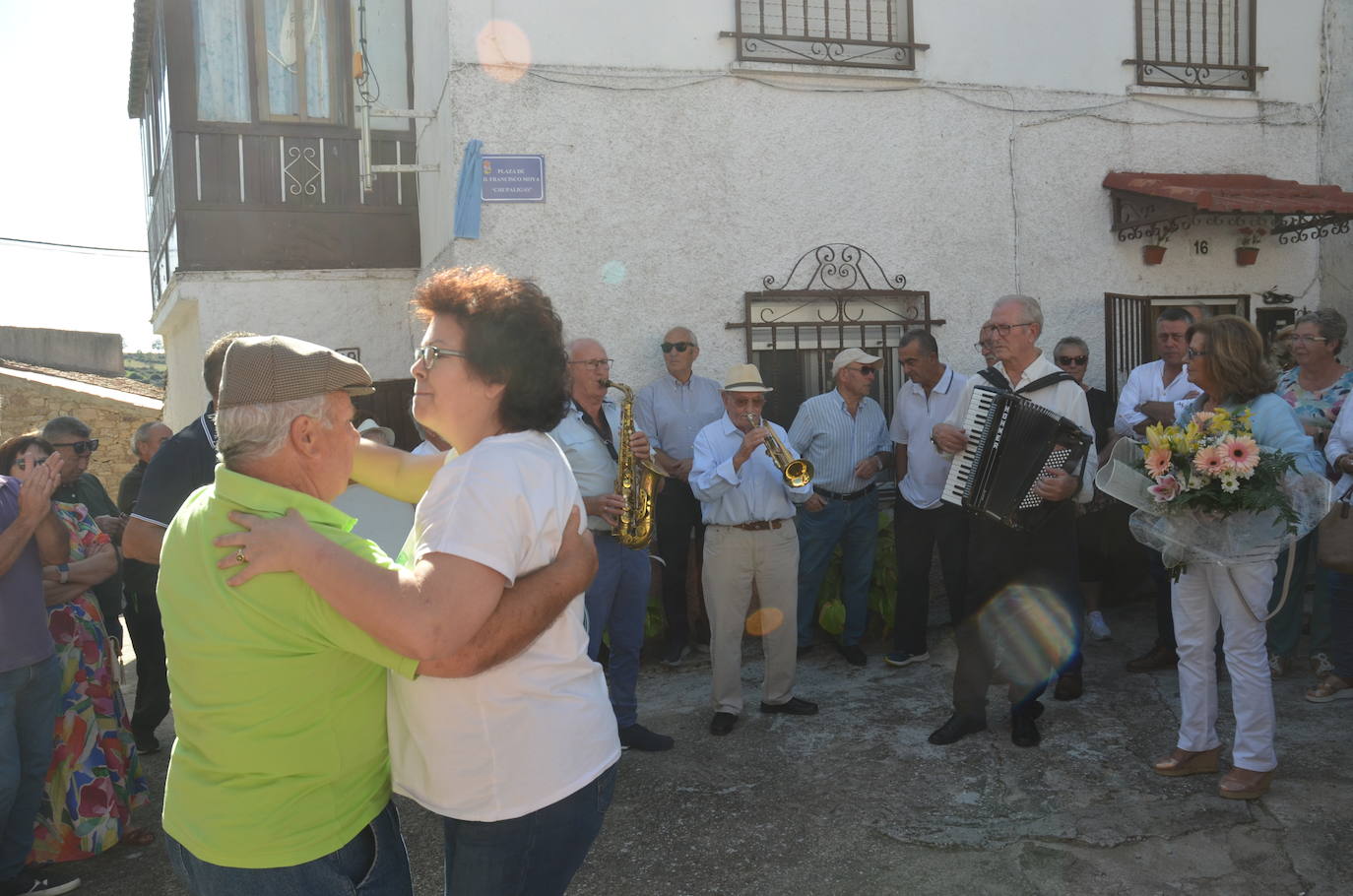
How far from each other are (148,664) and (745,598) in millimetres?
3328

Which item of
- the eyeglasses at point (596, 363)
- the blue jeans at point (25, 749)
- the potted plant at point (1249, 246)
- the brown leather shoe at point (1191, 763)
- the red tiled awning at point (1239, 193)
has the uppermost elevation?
the red tiled awning at point (1239, 193)

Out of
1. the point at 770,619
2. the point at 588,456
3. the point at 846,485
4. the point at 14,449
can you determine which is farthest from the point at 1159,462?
the point at 14,449

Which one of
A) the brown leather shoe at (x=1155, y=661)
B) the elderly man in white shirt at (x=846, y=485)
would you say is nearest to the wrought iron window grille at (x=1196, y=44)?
the elderly man in white shirt at (x=846, y=485)

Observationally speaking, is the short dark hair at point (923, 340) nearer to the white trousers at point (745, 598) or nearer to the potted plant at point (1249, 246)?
the white trousers at point (745, 598)

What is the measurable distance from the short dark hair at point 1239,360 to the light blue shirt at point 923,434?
1.99 m

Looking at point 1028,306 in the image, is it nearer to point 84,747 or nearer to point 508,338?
point 508,338

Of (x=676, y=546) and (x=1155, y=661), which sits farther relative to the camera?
(x=676, y=546)

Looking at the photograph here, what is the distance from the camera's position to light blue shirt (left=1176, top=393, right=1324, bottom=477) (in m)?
4.15

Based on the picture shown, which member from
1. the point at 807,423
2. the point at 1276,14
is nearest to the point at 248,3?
the point at 807,423

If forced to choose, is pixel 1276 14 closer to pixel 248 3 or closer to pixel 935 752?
pixel 935 752

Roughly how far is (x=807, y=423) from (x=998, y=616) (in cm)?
197

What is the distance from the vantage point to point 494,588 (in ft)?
6.01

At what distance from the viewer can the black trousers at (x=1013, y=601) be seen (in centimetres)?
507

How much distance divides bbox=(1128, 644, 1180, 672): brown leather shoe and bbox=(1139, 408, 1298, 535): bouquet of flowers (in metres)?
2.16
